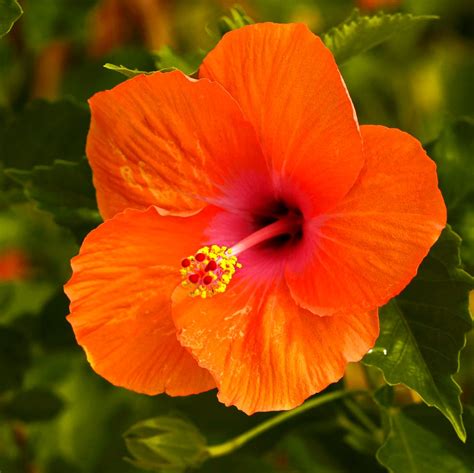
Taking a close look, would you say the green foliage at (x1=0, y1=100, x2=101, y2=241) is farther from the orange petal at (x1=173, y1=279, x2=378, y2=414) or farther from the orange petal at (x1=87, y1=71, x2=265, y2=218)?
the orange petal at (x1=173, y1=279, x2=378, y2=414)

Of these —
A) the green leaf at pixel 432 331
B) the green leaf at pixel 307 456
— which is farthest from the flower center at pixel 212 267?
the green leaf at pixel 307 456

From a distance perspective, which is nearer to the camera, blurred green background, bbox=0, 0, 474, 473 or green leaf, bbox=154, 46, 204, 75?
green leaf, bbox=154, 46, 204, 75

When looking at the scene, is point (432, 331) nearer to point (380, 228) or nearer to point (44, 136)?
point (380, 228)

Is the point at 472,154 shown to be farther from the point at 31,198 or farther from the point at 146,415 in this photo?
the point at 146,415

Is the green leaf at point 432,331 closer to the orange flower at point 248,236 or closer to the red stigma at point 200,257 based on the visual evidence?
the orange flower at point 248,236

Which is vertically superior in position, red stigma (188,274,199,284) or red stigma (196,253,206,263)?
red stigma (196,253,206,263)

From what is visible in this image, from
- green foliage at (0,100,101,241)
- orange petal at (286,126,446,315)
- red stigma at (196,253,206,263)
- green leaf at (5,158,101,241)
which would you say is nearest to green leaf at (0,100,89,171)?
green foliage at (0,100,101,241)
